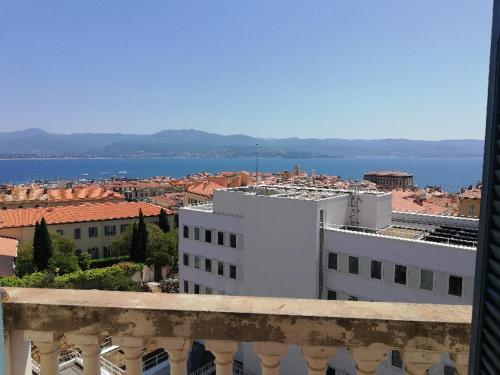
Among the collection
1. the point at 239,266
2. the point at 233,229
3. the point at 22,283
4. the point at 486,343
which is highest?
the point at 486,343

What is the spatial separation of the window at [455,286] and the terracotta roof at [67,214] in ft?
136

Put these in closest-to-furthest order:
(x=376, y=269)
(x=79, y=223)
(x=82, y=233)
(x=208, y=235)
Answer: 1. (x=376, y=269)
2. (x=208, y=235)
3. (x=79, y=223)
4. (x=82, y=233)

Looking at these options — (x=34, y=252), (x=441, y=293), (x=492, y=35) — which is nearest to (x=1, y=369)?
(x=492, y=35)

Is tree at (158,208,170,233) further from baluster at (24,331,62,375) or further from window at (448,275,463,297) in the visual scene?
baluster at (24,331,62,375)

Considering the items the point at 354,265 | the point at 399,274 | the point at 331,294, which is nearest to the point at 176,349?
the point at 399,274

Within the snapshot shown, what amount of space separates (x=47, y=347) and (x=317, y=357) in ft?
5.51

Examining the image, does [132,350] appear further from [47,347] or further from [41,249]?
[41,249]

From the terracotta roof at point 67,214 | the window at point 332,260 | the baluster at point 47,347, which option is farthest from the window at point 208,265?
the terracotta roof at point 67,214

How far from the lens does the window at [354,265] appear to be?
20.0 meters

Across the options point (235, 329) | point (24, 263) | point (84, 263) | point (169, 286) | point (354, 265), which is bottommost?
point (169, 286)

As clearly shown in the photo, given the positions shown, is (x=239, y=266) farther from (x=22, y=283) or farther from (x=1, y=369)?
(x=1, y=369)

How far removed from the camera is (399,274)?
18.5m

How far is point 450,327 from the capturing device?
7.82 ft

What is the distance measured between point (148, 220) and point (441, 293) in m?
41.7
